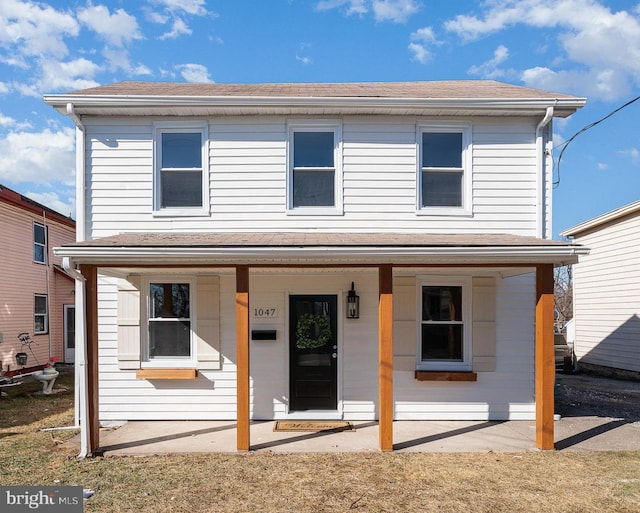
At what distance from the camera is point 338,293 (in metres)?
7.33

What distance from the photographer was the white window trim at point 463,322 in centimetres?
731

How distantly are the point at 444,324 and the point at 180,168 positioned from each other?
16.6 feet

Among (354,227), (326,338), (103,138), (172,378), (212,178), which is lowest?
(172,378)

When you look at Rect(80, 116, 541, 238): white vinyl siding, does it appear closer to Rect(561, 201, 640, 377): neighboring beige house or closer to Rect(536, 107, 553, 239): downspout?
Rect(536, 107, 553, 239): downspout

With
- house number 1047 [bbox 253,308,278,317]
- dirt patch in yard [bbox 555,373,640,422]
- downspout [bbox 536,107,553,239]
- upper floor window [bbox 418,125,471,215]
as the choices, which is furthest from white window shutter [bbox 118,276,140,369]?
dirt patch in yard [bbox 555,373,640,422]

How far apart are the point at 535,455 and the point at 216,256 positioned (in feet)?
15.6

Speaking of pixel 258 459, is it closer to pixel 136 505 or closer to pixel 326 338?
pixel 136 505

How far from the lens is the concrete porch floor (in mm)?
5910

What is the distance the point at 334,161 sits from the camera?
24.1 ft

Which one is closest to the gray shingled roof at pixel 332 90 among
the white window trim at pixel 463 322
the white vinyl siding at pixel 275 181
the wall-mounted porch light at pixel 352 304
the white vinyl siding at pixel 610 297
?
the white vinyl siding at pixel 275 181

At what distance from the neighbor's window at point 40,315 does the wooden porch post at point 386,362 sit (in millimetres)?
11886

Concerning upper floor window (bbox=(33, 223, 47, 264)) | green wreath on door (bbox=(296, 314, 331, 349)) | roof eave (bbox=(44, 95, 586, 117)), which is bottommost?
green wreath on door (bbox=(296, 314, 331, 349))

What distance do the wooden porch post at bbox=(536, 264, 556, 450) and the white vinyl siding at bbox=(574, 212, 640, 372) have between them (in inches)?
309

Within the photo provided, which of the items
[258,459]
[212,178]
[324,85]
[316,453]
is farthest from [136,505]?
[324,85]
